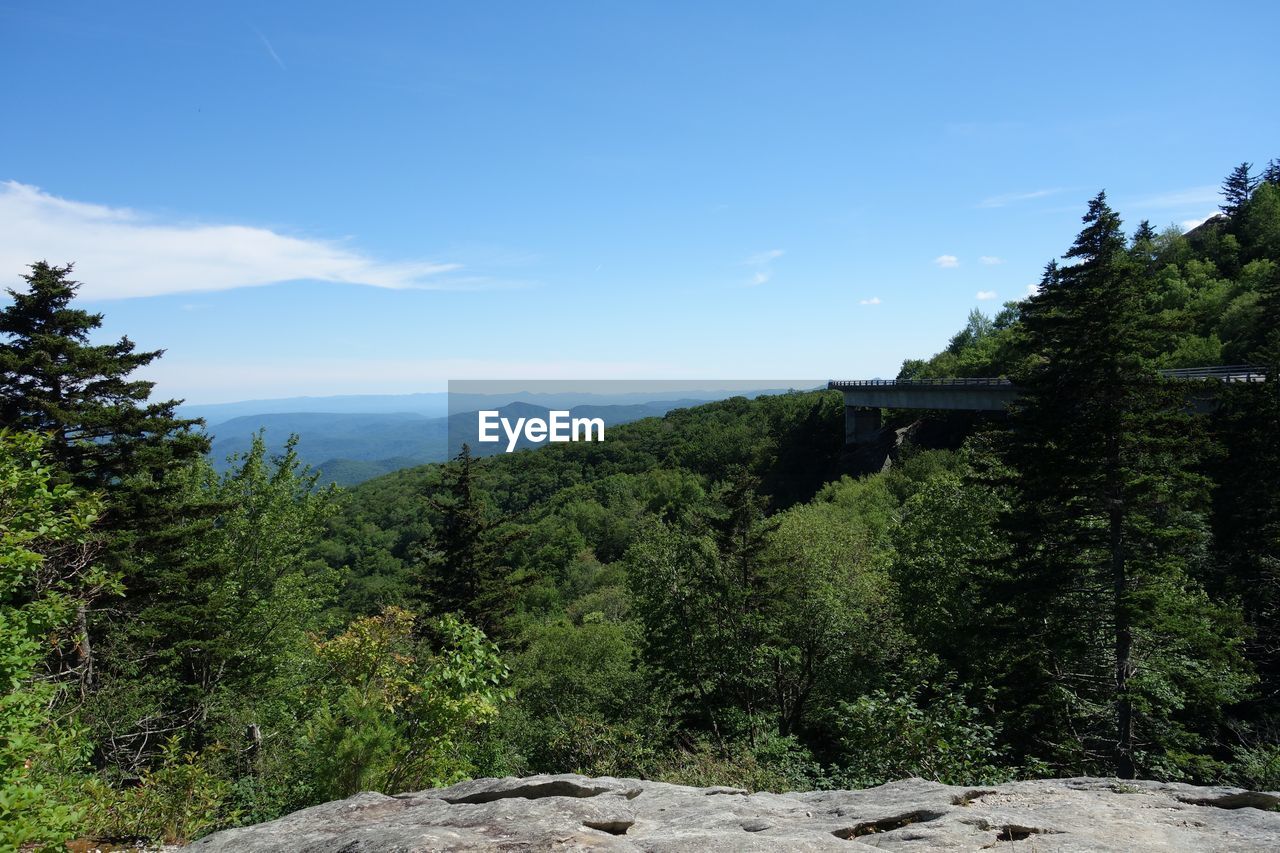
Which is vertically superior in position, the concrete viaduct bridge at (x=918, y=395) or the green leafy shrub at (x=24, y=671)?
the concrete viaduct bridge at (x=918, y=395)

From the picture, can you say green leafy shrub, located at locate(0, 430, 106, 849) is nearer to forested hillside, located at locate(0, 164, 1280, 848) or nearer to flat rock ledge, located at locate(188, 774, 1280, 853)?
forested hillside, located at locate(0, 164, 1280, 848)

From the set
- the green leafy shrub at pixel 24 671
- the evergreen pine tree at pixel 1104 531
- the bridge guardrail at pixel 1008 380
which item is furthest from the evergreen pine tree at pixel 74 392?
the bridge guardrail at pixel 1008 380

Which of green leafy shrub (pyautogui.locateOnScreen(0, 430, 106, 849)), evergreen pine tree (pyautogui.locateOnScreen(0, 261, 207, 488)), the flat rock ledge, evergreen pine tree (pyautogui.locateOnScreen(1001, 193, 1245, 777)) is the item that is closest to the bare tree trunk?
evergreen pine tree (pyautogui.locateOnScreen(0, 261, 207, 488))

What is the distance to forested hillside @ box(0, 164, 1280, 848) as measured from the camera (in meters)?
9.60

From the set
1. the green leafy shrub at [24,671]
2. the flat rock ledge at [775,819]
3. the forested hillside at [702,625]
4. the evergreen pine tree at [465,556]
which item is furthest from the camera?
the evergreen pine tree at [465,556]

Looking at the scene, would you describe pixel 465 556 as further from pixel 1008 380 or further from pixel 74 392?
pixel 1008 380

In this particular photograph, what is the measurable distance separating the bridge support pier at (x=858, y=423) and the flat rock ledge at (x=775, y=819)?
7061cm

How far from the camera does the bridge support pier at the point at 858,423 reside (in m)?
74.7

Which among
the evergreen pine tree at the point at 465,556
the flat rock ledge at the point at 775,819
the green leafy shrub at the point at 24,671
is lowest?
the evergreen pine tree at the point at 465,556

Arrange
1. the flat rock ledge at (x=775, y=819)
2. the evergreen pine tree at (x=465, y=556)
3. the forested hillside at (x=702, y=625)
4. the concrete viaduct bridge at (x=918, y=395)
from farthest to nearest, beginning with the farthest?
the concrete viaduct bridge at (x=918, y=395)
the evergreen pine tree at (x=465, y=556)
the forested hillside at (x=702, y=625)
the flat rock ledge at (x=775, y=819)

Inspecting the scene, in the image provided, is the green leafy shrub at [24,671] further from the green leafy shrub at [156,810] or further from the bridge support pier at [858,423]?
the bridge support pier at [858,423]

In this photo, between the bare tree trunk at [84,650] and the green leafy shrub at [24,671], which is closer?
the green leafy shrub at [24,671]

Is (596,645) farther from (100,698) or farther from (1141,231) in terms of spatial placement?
(1141,231)

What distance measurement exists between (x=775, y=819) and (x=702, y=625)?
13846 mm
